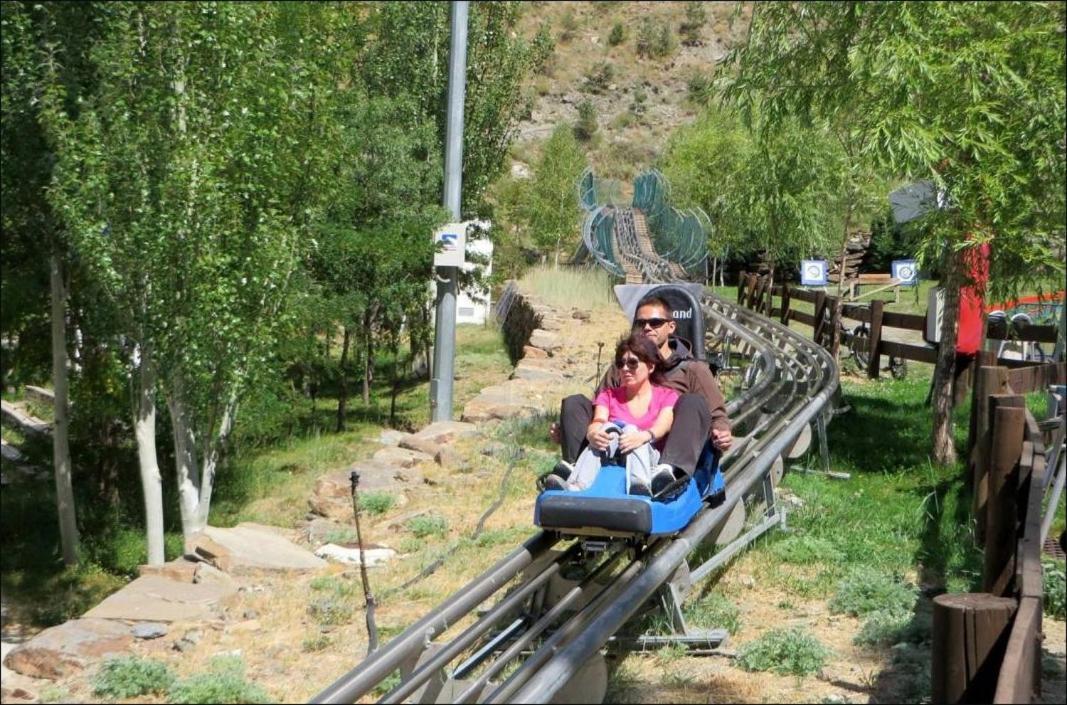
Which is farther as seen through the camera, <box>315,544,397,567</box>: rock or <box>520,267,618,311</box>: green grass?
<box>520,267,618,311</box>: green grass

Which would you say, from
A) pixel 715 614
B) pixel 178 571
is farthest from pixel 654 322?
pixel 178 571

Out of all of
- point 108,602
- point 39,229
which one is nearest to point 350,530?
point 108,602

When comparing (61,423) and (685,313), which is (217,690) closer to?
(685,313)

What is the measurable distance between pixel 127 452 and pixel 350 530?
12.0 metres

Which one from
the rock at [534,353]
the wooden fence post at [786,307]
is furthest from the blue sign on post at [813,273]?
the rock at [534,353]

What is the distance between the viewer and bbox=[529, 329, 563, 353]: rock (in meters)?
24.2

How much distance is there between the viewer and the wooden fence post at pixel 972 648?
181 inches

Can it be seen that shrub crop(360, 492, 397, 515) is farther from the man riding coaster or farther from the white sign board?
the white sign board

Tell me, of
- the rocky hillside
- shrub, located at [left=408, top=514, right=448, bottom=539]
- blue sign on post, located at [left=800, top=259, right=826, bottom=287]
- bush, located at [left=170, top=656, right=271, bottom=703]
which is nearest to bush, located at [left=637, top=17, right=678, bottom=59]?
the rocky hillside

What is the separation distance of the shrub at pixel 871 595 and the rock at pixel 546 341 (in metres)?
16.6

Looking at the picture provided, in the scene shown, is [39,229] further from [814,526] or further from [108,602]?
[814,526]

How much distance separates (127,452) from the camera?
2233 cm

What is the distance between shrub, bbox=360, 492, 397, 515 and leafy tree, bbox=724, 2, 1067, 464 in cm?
537

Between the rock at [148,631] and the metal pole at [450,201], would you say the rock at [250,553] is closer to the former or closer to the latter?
the rock at [148,631]
